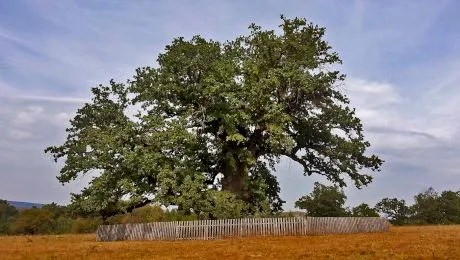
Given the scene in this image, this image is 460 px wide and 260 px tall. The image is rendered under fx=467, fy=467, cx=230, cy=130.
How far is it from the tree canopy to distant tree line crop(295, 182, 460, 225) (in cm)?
1979

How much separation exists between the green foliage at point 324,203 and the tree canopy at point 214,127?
62.5 ft

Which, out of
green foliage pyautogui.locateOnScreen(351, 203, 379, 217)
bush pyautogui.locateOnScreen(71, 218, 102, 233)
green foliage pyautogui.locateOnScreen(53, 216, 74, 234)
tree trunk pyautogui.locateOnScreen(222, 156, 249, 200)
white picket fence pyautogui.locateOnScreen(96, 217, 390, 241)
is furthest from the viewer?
green foliage pyautogui.locateOnScreen(53, 216, 74, 234)

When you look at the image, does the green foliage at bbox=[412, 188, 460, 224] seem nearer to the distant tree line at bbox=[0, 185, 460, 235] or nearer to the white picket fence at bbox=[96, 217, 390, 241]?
the distant tree line at bbox=[0, 185, 460, 235]

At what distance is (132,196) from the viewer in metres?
31.6

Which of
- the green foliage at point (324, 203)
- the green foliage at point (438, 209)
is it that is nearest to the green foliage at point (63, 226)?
the green foliage at point (324, 203)

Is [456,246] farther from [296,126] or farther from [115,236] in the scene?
[115,236]

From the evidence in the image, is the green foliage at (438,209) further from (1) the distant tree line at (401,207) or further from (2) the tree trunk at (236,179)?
(2) the tree trunk at (236,179)

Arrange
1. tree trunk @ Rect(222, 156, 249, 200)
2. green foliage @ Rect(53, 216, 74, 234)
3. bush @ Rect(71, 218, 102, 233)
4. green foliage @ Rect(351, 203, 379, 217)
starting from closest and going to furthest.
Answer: tree trunk @ Rect(222, 156, 249, 200) < green foliage @ Rect(351, 203, 379, 217) < bush @ Rect(71, 218, 102, 233) < green foliage @ Rect(53, 216, 74, 234)

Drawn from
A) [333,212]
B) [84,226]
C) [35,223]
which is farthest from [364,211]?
[35,223]

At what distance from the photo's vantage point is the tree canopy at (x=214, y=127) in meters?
31.9

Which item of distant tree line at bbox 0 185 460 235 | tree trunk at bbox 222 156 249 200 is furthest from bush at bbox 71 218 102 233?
tree trunk at bbox 222 156 249 200

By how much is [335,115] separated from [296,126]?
316 centimetres

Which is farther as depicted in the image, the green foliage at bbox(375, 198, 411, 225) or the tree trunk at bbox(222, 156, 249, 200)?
the green foliage at bbox(375, 198, 411, 225)

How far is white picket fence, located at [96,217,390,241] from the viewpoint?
3050 centimetres
